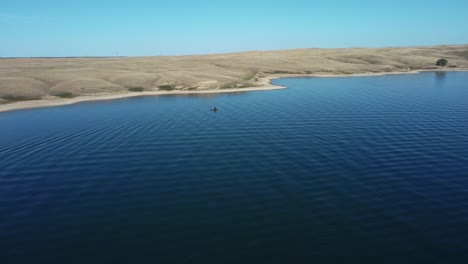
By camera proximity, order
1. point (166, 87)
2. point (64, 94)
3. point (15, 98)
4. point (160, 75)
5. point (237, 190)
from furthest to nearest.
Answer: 1. point (160, 75)
2. point (166, 87)
3. point (64, 94)
4. point (15, 98)
5. point (237, 190)

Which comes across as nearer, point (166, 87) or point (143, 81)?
point (166, 87)

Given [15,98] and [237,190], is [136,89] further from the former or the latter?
[237,190]

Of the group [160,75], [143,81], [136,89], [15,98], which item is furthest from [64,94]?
[160,75]

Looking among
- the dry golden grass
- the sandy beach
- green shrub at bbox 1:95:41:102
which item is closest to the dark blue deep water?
green shrub at bbox 1:95:41:102

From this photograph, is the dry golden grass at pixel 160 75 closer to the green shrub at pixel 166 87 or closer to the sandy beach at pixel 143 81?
the sandy beach at pixel 143 81

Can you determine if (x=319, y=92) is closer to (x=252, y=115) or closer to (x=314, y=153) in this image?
(x=252, y=115)

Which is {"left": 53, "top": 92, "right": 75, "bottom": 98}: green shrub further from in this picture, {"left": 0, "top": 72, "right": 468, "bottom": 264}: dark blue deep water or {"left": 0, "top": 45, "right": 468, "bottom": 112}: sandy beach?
{"left": 0, "top": 72, "right": 468, "bottom": 264}: dark blue deep water

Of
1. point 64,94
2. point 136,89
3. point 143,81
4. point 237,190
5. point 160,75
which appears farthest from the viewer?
point 160,75

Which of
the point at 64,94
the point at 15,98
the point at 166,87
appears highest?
the point at 166,87

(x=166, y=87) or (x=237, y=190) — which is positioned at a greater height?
(x=166, y=87)
